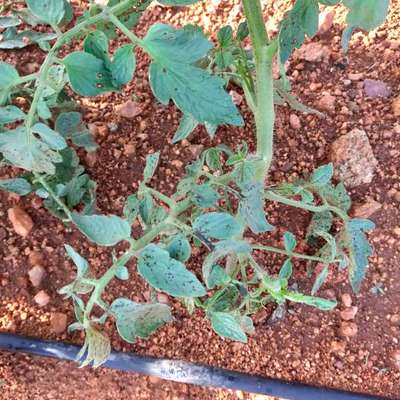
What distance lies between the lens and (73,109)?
4.87ft

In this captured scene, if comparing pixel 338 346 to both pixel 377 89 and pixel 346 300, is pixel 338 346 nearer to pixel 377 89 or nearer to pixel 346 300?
pixel 346 300

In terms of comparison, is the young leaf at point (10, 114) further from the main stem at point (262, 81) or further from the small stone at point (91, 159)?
the small stone at point (91, 159)

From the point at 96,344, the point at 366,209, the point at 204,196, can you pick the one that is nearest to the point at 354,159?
the point at 366,209

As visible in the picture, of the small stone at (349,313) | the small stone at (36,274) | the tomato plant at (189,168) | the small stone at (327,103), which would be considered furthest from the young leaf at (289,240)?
the small stone at (36,274)

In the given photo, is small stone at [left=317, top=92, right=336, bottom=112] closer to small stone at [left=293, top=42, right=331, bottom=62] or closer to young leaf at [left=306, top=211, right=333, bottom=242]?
small stone at [left=293, top=42, right=331, bottom=62]

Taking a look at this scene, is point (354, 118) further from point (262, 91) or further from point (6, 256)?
point (6, 256)

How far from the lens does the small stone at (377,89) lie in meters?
1.50

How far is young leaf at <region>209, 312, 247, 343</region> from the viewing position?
0.91 meters

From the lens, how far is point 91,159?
1462 millimetres

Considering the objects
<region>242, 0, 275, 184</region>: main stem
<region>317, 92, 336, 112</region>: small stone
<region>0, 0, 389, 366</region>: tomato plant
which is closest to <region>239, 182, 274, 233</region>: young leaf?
<region>0, 0, 389, 366</region>: tomato plant

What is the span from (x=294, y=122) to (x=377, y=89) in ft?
0.71

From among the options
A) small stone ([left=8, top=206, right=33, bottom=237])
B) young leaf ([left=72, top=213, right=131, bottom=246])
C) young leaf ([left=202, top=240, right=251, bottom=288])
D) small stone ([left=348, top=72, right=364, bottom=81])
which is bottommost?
Answer: small stone ([left=8, top=206, right=33, bottom=237])

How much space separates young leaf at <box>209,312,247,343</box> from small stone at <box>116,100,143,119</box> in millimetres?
698

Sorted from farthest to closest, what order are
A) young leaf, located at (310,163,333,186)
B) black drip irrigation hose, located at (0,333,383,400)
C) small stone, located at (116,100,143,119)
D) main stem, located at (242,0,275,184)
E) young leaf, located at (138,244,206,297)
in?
small stone, located at (116,100,143,119) → black drip irrigation hose, located at (0,333,383,400) → young leaf, located at (310,163,333,186) → main stem, located at (242,0,275,184) → young leaf, located at (138,244,206,297)
